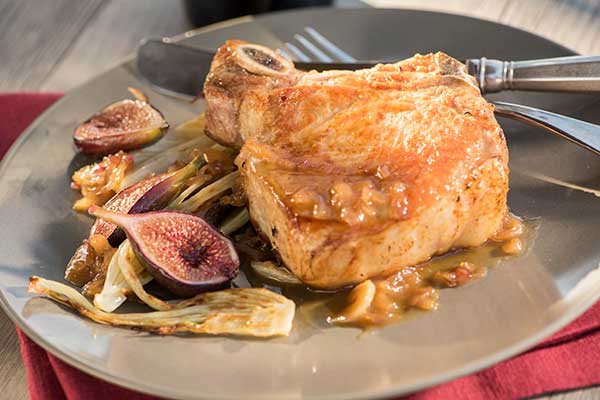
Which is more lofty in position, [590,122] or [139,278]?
[590,122]

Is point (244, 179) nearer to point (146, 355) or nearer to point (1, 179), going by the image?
point (146, 355)

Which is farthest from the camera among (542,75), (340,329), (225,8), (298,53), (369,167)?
(225,8)

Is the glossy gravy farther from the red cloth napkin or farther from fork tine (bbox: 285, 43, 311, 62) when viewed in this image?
fork tine (bbox: 285, 43, 311, 62)

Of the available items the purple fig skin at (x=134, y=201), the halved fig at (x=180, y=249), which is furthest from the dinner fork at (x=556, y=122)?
the halved fig at (x=180, y=249)

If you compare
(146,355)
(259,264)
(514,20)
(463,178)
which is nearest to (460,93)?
(463,178)

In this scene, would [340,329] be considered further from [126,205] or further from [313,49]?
[313,49]

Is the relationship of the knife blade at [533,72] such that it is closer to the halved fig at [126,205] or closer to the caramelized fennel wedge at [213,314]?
the halved fig at [126,205]

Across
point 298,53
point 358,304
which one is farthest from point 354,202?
point 298,53
